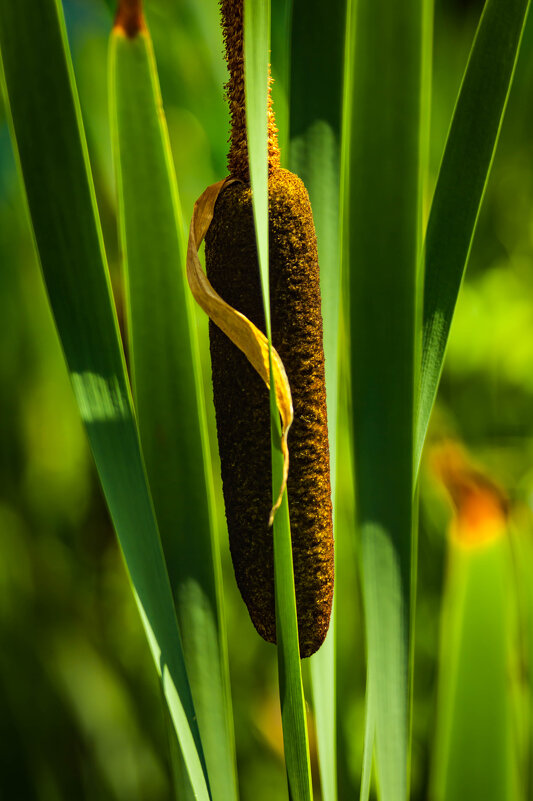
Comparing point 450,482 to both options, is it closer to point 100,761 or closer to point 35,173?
point 35,173

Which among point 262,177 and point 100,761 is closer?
point 262,177

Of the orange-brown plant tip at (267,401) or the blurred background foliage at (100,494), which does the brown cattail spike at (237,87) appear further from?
the blurred background foliage at (100,494)

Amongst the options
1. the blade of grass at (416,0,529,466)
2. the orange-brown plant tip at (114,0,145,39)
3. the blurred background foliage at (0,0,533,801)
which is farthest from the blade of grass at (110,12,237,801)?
the blurred background foliage at (0,0,533,801)

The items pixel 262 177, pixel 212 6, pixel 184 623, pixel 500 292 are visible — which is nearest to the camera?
pixel 262 177

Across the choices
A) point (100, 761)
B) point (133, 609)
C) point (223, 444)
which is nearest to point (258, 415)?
point (223, 444)

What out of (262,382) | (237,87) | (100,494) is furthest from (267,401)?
(100,494)

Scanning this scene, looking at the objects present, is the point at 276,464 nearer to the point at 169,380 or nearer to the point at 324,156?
the point at 169,380

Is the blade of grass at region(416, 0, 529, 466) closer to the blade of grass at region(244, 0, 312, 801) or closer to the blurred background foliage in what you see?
the blade of grass at region(244, 0, 312, 801)
